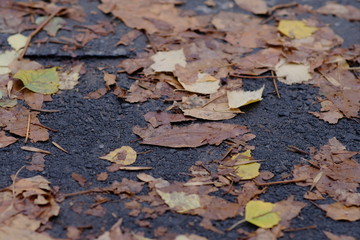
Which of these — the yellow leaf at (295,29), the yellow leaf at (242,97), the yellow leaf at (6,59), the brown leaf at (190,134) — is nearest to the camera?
the brown leaf at (190,134)

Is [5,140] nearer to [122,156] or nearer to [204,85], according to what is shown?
[122,156]

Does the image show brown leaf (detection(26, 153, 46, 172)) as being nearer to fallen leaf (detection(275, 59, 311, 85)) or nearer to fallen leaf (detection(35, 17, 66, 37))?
fallen leaf (detection(35, 17, 66, 37))

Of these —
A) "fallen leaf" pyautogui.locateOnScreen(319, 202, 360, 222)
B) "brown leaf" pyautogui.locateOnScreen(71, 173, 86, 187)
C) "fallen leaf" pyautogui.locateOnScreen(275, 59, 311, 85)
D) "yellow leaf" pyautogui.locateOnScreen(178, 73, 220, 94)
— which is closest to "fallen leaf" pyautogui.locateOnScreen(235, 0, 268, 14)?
"fallen leaf" pyautogui.locateOnScreen(275, 59, 311, 85)

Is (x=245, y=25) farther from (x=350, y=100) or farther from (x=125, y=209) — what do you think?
(x=125, y=209)

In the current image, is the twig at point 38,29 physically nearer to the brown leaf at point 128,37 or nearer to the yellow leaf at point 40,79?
the yellow leaf at point 40,79


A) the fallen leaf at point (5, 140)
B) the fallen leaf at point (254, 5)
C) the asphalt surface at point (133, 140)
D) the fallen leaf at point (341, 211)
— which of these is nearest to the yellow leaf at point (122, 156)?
the asphalt surface at point (133, 140)

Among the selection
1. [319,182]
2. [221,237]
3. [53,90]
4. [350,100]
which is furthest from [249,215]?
[53,90]
